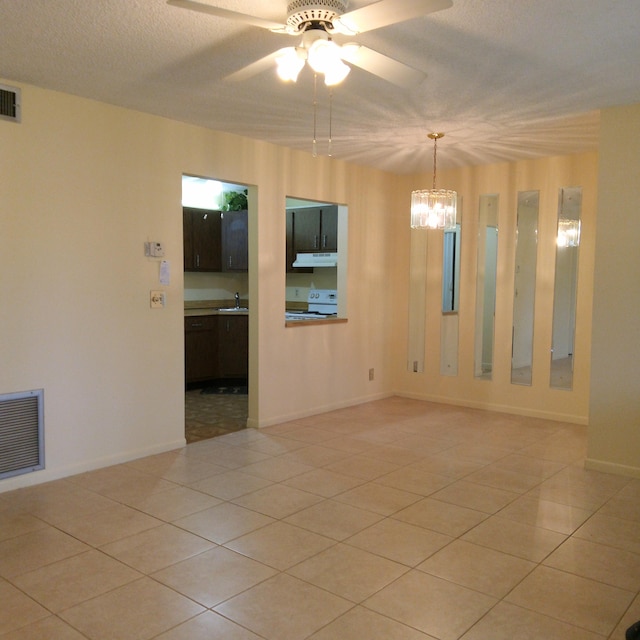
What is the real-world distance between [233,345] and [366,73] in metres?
4.07

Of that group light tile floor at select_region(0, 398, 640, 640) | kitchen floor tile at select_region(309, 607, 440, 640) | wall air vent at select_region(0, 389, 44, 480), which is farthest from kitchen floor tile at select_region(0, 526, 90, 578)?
kitchen floor tile at select_region(309, 607, 440, 640)

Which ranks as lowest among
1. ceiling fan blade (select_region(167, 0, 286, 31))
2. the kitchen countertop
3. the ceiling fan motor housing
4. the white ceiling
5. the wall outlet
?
the kitchen countertop

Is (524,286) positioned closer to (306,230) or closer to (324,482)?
(306,230)

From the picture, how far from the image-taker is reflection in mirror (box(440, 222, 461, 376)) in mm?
5938

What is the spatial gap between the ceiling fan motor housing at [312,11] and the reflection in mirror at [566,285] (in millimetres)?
3543

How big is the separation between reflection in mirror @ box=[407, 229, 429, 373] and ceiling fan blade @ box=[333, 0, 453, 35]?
4.02m

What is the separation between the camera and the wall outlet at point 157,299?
13.5 ft

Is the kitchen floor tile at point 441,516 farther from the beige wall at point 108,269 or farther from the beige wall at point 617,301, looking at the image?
the beige wall at point 108,269

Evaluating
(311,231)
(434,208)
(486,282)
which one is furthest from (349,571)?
(311,231)

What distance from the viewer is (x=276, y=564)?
258cm

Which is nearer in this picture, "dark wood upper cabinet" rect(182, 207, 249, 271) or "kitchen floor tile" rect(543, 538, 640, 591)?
"kitchen floor tile" rect(543, 538, 640, 591)

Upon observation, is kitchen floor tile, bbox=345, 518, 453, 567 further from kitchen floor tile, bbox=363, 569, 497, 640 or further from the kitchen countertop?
the kitchen countertop

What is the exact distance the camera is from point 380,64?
2.51m

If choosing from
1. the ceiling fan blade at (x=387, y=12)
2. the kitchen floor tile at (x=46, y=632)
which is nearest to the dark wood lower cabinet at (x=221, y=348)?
the kitchen floor tile at (x=46, y=632)
